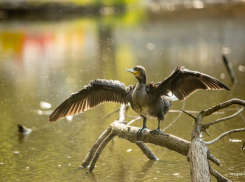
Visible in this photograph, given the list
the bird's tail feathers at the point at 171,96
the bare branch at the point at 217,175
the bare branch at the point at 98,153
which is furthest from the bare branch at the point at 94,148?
the bare branch at the point at 217,175

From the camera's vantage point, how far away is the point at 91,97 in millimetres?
6465

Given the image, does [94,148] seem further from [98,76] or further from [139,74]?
[98,76]

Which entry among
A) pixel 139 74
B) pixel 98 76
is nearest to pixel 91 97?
pixel 139 74

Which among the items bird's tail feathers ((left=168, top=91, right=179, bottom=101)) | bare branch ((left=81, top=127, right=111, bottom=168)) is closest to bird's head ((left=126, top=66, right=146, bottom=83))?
bird's tail feathers ((left=168, top=91, right=179, bottom=101))

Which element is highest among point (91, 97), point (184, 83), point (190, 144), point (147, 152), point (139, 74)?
→ point (139, 74)

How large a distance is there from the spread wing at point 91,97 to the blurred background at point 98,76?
0.93 m

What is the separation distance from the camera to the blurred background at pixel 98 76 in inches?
280

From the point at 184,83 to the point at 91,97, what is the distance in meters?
1.27

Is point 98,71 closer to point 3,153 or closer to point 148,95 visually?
point 3,153

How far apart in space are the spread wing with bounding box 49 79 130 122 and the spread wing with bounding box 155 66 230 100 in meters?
0.61

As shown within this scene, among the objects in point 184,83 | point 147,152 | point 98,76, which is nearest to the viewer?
point 184,83

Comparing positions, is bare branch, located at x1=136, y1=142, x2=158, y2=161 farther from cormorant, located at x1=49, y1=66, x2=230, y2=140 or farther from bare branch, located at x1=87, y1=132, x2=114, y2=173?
cormorant, located at x1=49, y1=66, x2=230, y2=140

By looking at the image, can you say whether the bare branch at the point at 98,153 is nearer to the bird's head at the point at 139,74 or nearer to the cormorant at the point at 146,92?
the cormorant at the point at 146,92

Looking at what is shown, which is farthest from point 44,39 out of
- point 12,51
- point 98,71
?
point 98,71
